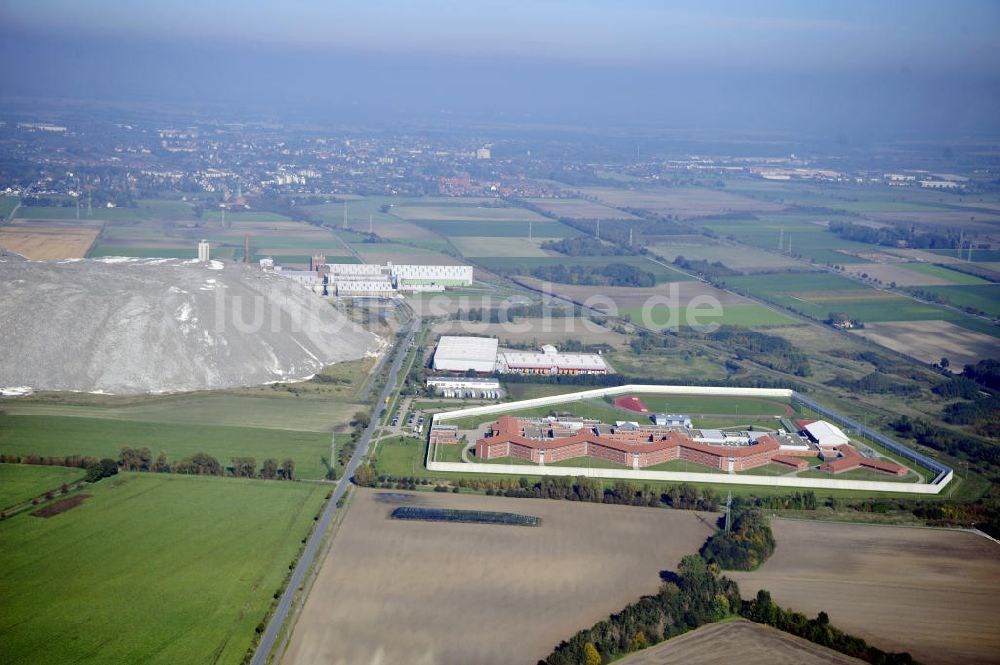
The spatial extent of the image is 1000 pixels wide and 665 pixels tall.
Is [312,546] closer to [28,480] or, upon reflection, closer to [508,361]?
[28,480]

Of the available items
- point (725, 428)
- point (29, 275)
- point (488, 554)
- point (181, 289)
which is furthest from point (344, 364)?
point (488, 554)

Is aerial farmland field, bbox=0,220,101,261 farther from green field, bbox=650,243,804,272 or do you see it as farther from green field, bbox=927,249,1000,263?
green field, bbox=927,249,1000,263

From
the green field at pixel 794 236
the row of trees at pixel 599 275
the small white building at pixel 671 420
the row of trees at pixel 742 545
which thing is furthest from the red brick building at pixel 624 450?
the green field at pixel 794 236

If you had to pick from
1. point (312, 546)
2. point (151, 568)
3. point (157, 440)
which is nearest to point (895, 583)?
point (312, 546)

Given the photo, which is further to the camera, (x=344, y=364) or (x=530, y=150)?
(x=530, y=150)

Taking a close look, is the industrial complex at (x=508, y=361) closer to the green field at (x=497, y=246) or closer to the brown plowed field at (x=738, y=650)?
the brown plowed field at (x=738, y=650)

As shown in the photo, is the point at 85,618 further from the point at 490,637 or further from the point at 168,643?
the point at 490,637
